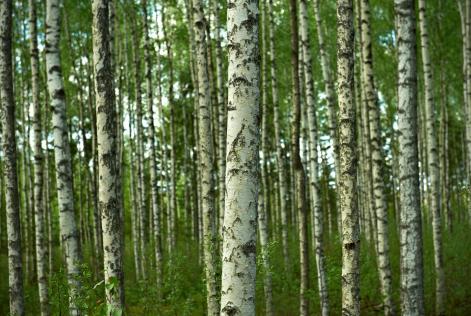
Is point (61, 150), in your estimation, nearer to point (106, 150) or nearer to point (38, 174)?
point (106, 150)

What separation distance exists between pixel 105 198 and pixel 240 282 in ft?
8.42

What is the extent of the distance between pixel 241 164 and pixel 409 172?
3.15 metres

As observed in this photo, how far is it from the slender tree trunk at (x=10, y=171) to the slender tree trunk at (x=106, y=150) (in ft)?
7.68

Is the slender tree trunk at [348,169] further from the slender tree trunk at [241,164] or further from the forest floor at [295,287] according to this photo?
the forest floor at [295,287]

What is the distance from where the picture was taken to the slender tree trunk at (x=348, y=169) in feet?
18.3

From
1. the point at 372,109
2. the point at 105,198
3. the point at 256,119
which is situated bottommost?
the point at 105,198

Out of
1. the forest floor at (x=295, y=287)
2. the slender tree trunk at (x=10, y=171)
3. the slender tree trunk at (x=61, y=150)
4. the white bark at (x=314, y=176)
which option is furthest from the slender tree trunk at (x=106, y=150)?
the white bark at (x=314, y=176)

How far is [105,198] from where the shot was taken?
5.65m

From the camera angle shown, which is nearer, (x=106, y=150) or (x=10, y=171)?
(x=106, y=150)

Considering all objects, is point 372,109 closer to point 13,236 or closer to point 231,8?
point 231,8

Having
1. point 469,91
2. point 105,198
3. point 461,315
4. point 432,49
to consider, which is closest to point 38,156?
point 105,198

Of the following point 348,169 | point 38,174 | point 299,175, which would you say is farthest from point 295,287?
point 348,169

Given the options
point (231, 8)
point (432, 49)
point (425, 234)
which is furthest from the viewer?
point (432, 49)

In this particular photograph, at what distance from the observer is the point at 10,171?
748 centimetres
